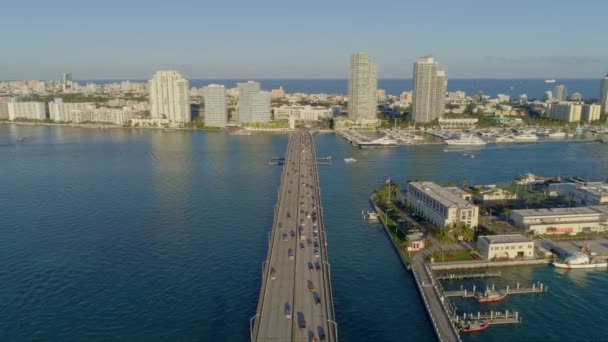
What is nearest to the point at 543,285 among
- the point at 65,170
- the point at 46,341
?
the point at 46,341

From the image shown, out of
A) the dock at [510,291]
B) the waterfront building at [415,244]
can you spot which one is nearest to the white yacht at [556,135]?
the waterfront building at [415,244]

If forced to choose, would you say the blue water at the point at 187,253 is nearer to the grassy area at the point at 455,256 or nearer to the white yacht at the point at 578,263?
the white yacht at the point at 578,263

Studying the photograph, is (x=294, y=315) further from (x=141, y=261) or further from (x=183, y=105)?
(x=183, y=105)

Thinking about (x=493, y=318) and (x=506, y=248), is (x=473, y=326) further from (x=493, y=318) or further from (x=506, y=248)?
(x=506, y=248)

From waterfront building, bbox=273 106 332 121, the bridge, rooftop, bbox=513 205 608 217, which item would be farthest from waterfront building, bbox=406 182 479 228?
waterfront building, bbox=273 106 332 121

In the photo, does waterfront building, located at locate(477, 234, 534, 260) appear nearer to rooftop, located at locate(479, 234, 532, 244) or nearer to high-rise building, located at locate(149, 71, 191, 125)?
rooftop, located at locate(479, 234, 532, 244)
